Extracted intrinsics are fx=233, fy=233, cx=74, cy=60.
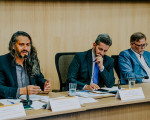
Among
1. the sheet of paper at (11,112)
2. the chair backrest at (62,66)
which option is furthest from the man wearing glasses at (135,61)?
the sheet of paper at (11,112)

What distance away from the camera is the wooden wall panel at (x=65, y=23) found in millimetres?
3402

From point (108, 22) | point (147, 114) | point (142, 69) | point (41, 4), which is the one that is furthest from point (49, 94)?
point (108, 22)

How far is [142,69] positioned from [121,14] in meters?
1.42

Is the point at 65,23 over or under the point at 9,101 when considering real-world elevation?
over

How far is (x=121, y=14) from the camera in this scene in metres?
4.10

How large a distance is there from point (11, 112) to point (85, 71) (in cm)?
133

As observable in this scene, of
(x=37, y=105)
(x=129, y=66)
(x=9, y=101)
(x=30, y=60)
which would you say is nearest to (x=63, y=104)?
(x=37, y=105)

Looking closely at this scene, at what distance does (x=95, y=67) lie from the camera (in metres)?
2.66

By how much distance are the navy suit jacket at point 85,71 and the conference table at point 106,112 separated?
562mm

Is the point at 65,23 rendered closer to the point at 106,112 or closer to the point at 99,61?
the point at 99,61

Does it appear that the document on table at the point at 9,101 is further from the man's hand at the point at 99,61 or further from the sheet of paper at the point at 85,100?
the man's hand at the point at 99,61

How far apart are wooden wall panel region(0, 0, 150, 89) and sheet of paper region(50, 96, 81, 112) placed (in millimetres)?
2071

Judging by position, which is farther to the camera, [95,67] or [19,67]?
[95,67]

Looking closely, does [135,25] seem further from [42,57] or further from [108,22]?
[42,57]
